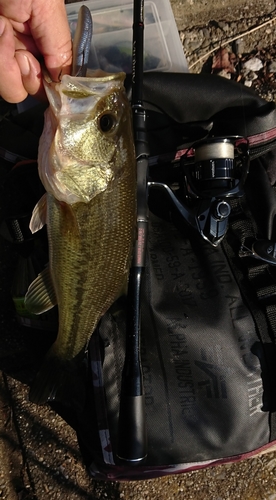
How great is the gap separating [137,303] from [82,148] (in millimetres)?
624

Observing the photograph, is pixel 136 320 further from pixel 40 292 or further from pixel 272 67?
pixel 272 67

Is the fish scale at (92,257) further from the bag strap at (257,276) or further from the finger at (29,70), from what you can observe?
the bag strap at (257,276)

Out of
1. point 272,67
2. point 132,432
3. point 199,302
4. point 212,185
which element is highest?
point 272,67

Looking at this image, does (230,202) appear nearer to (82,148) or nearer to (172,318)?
(172,318)

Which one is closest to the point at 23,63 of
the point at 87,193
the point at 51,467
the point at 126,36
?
the point at 87,193

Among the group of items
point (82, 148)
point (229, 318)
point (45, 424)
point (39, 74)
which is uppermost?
point (39, 74)

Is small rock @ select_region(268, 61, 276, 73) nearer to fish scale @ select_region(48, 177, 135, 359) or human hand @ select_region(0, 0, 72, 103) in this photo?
human hand @ select_region(0, 0, 72, 103)

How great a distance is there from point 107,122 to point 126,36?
1051mm

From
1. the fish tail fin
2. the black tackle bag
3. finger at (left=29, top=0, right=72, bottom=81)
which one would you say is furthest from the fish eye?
the fish tail fin

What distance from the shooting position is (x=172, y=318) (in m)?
2.05

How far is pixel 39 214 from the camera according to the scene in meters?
1.84

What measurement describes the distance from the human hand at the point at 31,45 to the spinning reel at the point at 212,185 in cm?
65

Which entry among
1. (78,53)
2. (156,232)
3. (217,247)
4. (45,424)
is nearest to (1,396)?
(45,424)

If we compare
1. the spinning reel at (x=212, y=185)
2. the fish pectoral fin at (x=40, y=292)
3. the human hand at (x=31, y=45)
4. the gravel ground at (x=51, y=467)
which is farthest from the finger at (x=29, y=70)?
the gravel ground at (x=51, y=467)
